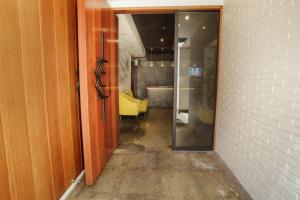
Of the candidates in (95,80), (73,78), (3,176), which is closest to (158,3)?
(95,80)

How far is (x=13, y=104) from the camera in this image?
3.72 feet

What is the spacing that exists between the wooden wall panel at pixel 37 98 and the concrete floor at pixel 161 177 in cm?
49

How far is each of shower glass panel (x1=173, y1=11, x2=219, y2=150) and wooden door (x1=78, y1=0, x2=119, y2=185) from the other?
113cm

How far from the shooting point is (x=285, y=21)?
1.33 meters

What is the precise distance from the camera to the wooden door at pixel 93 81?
68.4 inches

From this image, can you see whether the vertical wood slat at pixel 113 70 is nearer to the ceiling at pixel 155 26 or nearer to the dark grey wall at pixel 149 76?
the ceiling at pixel 155 26

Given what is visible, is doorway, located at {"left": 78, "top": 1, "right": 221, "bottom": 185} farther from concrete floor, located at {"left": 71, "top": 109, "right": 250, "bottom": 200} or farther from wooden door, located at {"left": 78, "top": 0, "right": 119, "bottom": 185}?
concrete floor, located at {"left": 71, "top": 109, "right": 250, "bottom": 200}

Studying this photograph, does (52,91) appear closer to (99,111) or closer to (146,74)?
(99,111)

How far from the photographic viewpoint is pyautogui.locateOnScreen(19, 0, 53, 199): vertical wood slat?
4.04ft

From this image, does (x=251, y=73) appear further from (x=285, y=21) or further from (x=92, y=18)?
(x=92, y=18)

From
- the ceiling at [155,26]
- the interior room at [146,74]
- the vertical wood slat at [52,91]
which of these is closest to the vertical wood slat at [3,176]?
the vertical wood slat at [52,91]

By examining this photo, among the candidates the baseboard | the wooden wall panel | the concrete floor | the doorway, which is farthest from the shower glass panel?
the wooden wall panel

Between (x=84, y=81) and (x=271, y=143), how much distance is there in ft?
6.12

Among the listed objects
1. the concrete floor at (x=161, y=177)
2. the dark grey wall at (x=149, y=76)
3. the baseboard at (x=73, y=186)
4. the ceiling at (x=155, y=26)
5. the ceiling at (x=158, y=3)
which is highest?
the ceiling at (x=155, y=26)
